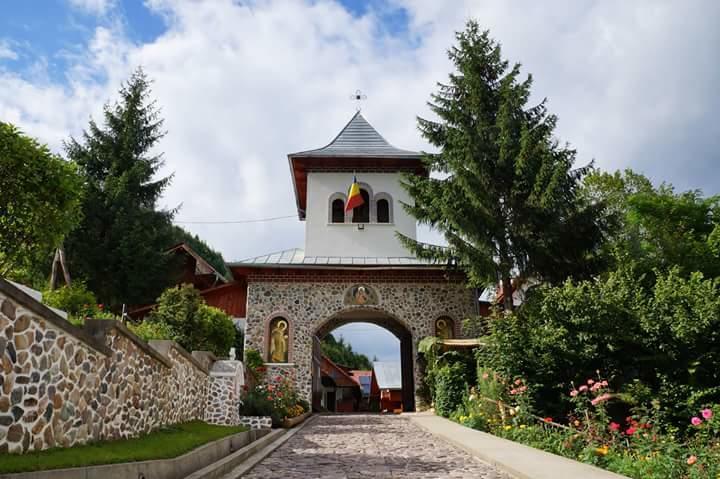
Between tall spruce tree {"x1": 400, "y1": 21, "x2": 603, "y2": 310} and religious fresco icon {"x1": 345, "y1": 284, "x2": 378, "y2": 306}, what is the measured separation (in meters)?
2.28

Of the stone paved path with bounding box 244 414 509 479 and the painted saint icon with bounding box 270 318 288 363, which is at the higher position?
the painted saint icon with bounding box 270 318 288 363

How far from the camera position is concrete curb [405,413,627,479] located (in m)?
4.86

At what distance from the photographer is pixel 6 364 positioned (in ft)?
13.0

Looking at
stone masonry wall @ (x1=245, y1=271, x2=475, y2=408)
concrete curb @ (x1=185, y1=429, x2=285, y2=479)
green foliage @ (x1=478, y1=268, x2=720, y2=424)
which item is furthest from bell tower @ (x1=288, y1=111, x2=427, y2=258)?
concrete curb @ (x1=185, y1=429, x2=285, y2=479)

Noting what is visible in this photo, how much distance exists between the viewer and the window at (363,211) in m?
19.3

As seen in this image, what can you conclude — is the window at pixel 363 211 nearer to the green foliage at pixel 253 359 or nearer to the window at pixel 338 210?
the window at pixel 338 210

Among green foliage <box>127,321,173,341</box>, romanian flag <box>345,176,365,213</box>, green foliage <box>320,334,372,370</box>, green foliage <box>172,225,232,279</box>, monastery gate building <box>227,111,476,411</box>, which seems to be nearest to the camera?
green foliage <box>127,321,173,341</box>

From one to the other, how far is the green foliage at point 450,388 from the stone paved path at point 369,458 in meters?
3.81

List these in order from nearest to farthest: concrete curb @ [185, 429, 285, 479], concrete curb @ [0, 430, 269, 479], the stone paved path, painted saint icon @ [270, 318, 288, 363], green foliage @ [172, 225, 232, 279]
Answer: concrete curb @ [0, 430, 269, 479] → concrete curb @ [185, 429, 285, 479] → the stone paved path → painted saint icon @ [270, 318, 288, 363] → green foliage @ [172, 225, 232, 279]

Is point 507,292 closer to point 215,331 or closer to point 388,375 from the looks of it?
point 215,331

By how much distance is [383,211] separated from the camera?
19.4m

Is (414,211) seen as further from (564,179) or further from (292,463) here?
(292,463)

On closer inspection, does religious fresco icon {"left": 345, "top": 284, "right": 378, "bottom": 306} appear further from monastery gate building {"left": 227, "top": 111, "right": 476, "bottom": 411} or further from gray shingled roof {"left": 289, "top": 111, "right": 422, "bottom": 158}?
gray shingled roof {"left": 289, "top": 111, "right": 422, "bottom": 158}

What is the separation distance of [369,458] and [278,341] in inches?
395
